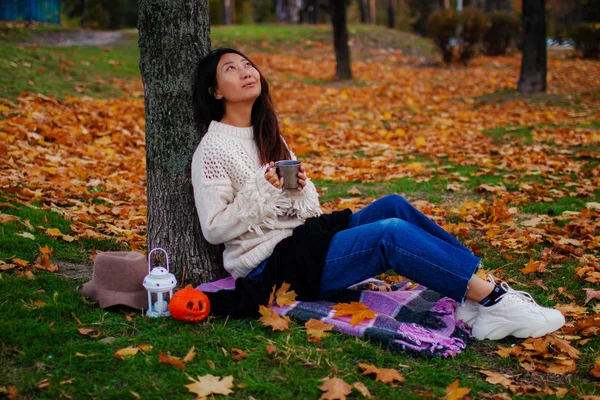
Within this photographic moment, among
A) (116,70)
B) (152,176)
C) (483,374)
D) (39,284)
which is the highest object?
(116,70)

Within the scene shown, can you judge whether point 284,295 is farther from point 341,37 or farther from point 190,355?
point 341,37

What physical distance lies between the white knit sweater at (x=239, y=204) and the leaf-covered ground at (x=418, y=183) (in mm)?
442

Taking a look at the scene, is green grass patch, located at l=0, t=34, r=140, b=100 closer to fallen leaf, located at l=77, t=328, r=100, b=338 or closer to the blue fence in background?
the blue fence in background

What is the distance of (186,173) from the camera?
346cm

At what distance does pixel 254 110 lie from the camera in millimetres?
3529

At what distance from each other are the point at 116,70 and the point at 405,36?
14.3m

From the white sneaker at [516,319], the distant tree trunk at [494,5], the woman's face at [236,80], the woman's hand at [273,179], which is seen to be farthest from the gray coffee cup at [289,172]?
the distant tree trunk at [494,5]

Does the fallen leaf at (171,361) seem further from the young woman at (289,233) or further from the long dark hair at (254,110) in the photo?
the long dark hair at (254,110)

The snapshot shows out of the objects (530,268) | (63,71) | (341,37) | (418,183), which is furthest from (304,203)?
(341,37)

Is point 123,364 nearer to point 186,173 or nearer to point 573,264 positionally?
point 186,173

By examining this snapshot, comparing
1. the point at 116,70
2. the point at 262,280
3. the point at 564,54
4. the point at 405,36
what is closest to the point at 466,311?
the point at 262,280

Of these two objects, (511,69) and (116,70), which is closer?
(116,70)

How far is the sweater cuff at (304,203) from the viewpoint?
3.21m

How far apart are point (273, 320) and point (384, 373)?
0.66 m
